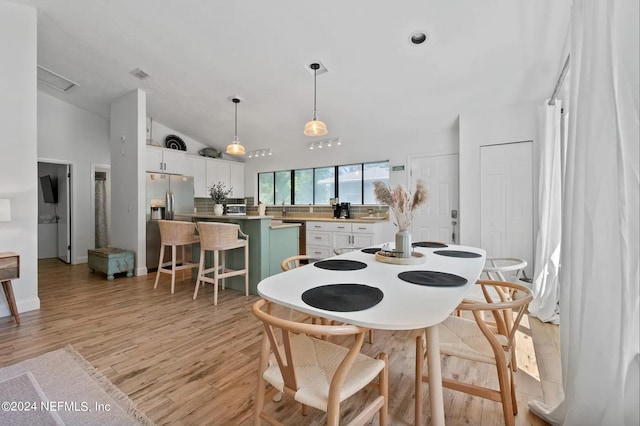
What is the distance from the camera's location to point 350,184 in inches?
218

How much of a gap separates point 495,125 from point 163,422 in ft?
14.9

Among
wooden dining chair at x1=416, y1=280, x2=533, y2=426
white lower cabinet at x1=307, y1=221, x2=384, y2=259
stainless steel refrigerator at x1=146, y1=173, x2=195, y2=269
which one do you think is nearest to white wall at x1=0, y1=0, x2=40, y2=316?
stainless steel refrigerator at x1=146, y1=173, x2=195, y2=269

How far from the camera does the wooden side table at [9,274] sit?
2496 millimetres

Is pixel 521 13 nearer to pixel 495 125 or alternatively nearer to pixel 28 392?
pixel 495 125

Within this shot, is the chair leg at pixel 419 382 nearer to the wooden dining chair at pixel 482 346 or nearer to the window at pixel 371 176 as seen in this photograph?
the wooden dining chair at pixel 482 346

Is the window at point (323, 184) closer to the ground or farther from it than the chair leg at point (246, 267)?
farther from it

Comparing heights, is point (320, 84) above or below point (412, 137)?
above

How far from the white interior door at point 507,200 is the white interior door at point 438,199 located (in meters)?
0.45

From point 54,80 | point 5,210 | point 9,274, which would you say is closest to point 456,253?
point 9,274

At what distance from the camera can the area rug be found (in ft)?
4.62

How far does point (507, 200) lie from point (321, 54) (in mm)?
3020

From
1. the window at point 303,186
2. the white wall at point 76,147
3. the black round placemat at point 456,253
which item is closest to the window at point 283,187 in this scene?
the window at point 303,186

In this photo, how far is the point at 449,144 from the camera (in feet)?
14.1

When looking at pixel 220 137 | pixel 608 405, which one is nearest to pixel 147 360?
pixel 608 405
